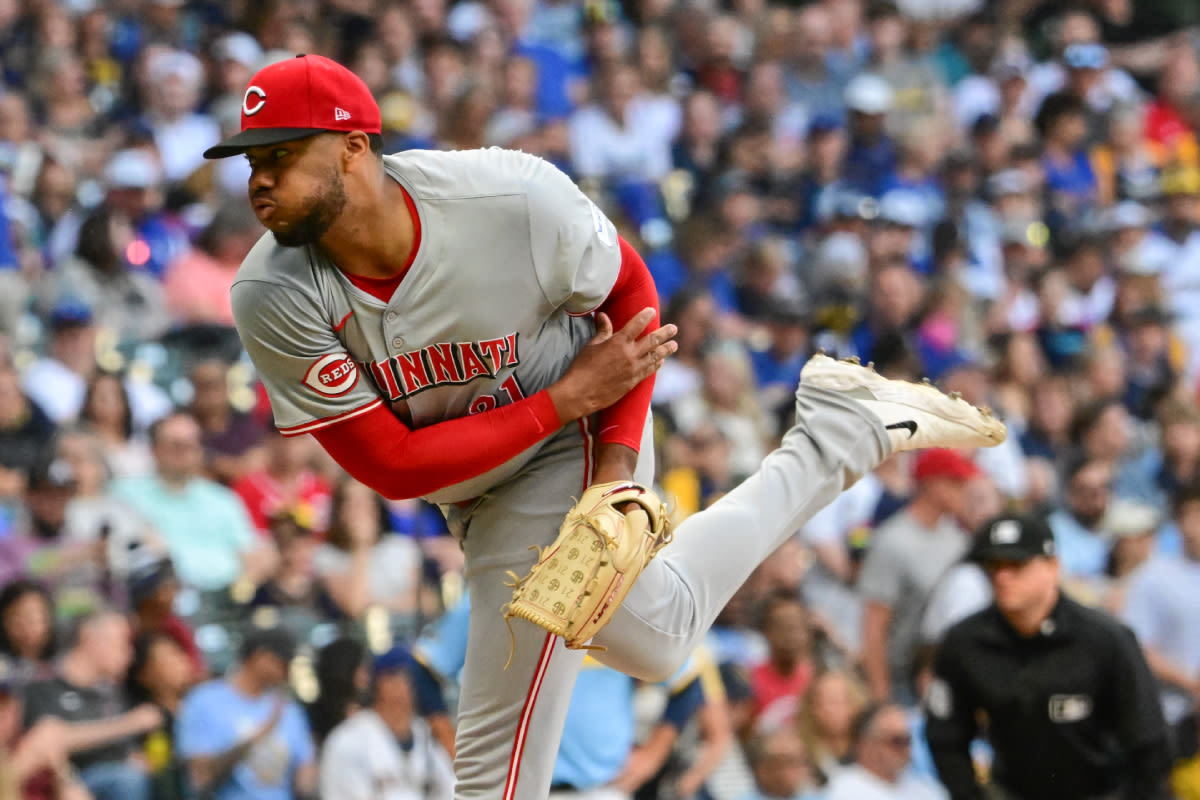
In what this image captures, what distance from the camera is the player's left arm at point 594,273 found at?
12.4ft

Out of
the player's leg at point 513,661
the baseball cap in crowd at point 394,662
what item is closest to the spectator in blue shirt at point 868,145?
the baseball cap in crowd at point 394,662

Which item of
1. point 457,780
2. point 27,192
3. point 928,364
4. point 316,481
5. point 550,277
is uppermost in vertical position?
point 550,277

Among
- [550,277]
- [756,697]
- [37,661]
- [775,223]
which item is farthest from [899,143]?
[550,277]

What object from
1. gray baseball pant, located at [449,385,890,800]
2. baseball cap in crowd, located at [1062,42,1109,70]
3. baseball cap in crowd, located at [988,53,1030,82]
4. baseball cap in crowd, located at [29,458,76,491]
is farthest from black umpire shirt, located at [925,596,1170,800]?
baseball cap in crowd, located at [1062,42,1109,70]

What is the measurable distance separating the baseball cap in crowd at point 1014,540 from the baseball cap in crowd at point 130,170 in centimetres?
476

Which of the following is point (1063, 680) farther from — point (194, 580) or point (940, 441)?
point (194, 580)

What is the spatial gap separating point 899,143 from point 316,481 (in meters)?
5.65

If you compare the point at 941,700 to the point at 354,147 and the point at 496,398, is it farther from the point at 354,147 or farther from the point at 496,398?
the point at 354,147

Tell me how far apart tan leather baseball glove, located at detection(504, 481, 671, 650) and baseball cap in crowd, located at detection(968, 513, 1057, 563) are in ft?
6.92

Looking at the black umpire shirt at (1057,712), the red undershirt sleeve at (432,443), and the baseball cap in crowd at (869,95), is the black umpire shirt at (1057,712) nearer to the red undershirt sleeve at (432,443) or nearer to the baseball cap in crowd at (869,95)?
the red undershirt sleeve at (432,443)

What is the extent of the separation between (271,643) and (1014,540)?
287 cm

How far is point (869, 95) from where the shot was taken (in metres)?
11.2

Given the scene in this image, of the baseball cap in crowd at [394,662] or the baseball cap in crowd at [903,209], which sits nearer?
the baseball cap in crowd at [394,662]

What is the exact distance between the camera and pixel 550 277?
3.79 meters
